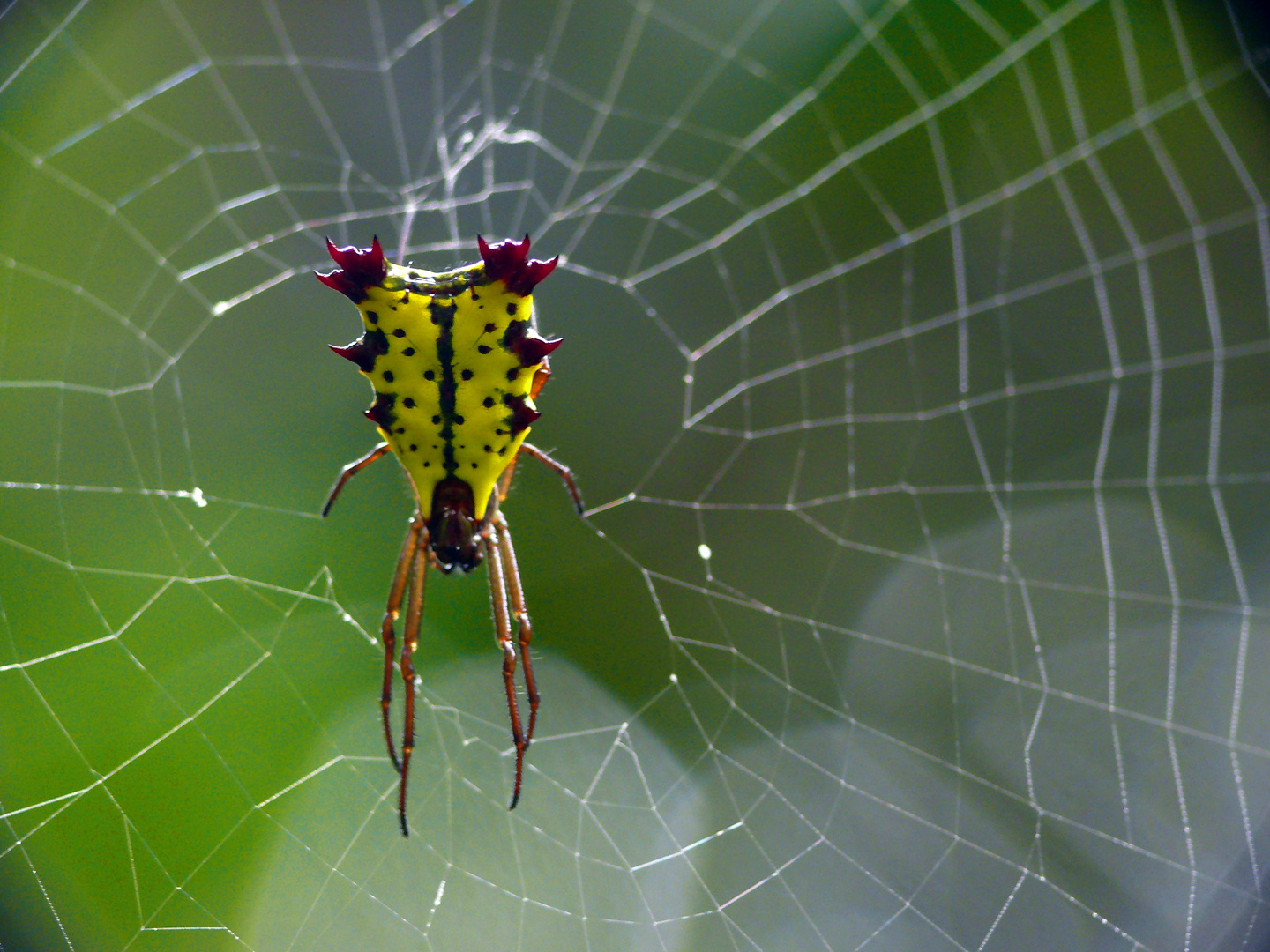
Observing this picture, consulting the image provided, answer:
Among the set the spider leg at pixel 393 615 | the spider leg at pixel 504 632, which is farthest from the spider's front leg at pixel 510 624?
the spider leg at pixel 393 615

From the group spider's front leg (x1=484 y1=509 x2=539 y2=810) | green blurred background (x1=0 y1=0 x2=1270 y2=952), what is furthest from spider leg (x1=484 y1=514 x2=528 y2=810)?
green blurred background (x1=0 y1=0 x2=1270 y2=952)

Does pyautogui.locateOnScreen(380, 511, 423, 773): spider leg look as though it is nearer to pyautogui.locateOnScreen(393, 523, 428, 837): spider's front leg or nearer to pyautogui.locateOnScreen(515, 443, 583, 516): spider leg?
pyautogui.locateOnScreen(393, 523, 428, 837): spider's front leg

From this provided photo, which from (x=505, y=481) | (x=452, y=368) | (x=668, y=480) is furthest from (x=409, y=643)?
(x=668, y=480)

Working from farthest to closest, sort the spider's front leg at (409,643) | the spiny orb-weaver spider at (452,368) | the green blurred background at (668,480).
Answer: the green blurred background at (668,480) → the spider's front leg at (409,643) → the spiny orb-weaver spider at (452,368)

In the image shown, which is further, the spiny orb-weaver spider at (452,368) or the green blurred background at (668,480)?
the green blurred background at (668,480)

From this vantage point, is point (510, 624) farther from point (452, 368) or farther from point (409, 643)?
point (452, 368)

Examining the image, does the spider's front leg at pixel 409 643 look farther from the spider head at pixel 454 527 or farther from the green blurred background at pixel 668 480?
the green blurred background at pixel 668 480

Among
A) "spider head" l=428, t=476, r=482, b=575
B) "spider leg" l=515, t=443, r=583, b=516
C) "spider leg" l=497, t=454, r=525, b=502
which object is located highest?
"spider leg" l=515, t=443, r=583, b=516
